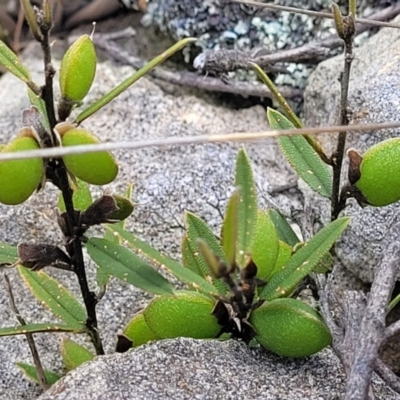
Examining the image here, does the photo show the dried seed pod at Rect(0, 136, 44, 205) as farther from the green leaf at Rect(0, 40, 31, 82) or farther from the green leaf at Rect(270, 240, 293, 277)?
the green leaf at Rect(270, 240, 293, 277)

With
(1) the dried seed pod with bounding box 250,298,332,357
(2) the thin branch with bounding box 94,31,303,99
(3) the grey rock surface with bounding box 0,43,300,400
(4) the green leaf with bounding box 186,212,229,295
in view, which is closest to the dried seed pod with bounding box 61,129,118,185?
(4) the green leaf with bounding box 186,212,229,295

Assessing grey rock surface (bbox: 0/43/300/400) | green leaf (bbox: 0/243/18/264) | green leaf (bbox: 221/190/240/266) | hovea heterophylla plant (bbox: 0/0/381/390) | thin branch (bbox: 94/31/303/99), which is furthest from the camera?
thin branch (bbox: 94/31/303/99)

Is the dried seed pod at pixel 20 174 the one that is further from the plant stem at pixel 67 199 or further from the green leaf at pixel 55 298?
the green leaf at pixel 55 298

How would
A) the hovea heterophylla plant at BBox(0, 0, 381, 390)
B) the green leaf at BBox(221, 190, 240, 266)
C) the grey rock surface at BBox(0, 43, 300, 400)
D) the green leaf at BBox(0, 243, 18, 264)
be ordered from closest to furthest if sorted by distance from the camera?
1. the green leaf at BBox(221, 190, 240, 266)
2. the hovea heterophylla plant at BBox(0, 0, 381, 390)
3. the green leaf at BBox(0, 243, 18, 264)
4. the grey rock surface at BBox(0, 43, 300, 400)

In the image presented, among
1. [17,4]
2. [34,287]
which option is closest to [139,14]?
[17,4]

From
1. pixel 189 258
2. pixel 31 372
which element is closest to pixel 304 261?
pixel 189 258
